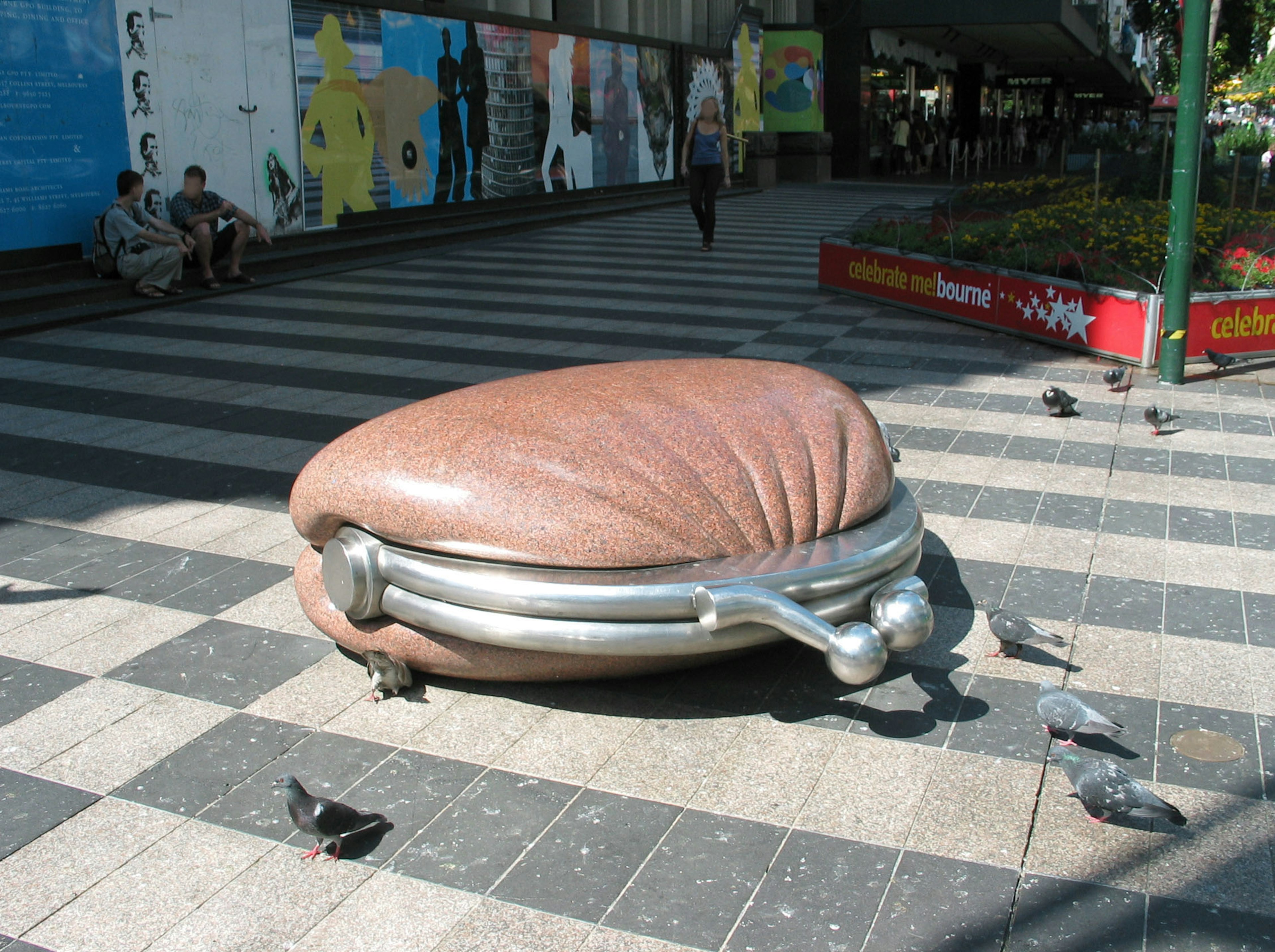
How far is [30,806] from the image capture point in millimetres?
3391

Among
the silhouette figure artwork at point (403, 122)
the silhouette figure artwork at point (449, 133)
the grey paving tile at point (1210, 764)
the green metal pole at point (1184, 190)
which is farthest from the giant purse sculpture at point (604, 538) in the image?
the silhouette figure artwork at point (449, 133)

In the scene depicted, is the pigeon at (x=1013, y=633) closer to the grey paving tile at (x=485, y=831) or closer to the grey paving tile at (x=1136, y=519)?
the grey paving tile at (x=1136, y=519)

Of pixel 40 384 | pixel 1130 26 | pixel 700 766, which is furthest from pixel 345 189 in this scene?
pixel 1130 26

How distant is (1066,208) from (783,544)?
31.1 feet

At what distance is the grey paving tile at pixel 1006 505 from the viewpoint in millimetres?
5746

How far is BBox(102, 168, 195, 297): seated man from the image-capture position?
36.7 feet

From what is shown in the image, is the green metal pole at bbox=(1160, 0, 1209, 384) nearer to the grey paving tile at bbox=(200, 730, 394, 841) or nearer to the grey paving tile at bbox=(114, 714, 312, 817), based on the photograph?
the grey paving tile at bbox=(200, 730, 394, 841)

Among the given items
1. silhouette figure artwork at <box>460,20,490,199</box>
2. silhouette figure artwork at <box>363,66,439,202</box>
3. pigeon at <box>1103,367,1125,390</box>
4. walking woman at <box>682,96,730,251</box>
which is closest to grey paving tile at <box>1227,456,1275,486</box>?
pigeon at <box>1103,367,1125,390</box>

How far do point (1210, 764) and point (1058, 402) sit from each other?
4.24 metres

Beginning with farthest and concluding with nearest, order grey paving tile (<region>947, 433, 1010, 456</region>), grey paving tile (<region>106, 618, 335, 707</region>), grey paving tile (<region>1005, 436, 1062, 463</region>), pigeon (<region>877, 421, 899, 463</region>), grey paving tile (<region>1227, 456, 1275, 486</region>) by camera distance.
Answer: grey paving tile (<region>947, 433, 1010, 456</region>) → grey paving tile (<region>1005, 436, 1062, 463</region>) → grey paving tile (<region>1227, 456, 1275, 486</region>) → pigeon (<region>877, 421, 899, 463</region>) → grey paving tile (<region>106, 618, 335, 707</region>)

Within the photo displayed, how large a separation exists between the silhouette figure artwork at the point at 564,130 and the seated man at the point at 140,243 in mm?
8905

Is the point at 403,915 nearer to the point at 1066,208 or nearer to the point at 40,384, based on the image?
the point at 40,384

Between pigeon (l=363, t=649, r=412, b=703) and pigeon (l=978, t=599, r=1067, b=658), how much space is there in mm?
2049

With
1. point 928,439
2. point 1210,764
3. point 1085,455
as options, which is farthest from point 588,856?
point 1085,455
